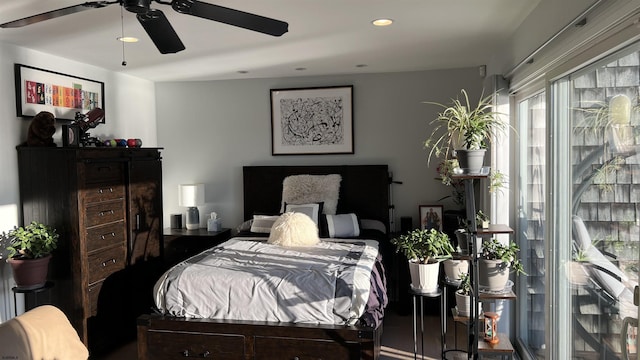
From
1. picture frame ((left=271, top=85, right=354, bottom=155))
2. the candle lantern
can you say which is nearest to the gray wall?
picture frame ((left=271, top=85, right=354, bottom=155))

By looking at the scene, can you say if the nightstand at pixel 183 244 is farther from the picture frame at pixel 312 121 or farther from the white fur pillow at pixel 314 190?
the picture frame at pixel 312 121

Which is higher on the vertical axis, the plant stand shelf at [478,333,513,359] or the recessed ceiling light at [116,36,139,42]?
the recessed ceiling light at [116,36,139,42]

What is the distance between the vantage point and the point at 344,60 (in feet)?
15.2

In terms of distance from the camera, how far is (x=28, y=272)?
3475 mm

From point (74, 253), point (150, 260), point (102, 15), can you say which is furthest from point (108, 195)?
point (102, 15)

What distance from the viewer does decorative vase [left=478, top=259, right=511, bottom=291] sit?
2.75 metres

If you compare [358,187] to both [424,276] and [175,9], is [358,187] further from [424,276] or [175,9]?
[175,9]

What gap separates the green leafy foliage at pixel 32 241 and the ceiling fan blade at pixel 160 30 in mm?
1815

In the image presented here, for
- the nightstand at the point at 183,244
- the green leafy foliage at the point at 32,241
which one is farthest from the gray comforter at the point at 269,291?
the nightstand at the point at 183,244

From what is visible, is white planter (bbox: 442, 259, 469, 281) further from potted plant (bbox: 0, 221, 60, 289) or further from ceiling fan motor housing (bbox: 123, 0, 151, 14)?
potted plant (bbox: 0, 221, 60, 289)

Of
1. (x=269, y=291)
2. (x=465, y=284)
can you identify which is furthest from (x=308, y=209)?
(x=465, y=284)

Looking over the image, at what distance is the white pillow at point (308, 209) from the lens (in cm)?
487

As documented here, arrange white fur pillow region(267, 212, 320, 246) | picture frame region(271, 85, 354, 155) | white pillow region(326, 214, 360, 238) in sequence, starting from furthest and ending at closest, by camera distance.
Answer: picture frame region(271, 85, 354, 155), white pillow region(326, 214, 360, 238), white fur pillow region(267, 212, 320, 246)

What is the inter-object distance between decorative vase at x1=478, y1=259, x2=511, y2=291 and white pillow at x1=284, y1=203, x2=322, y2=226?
7.48 feet
